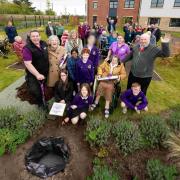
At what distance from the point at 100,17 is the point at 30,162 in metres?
33.9

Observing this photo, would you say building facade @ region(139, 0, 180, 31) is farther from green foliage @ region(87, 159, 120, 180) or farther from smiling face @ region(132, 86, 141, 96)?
green foliage @ region(87, 159, 120, 180)

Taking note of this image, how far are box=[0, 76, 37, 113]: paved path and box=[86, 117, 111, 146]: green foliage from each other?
1787 millimetres

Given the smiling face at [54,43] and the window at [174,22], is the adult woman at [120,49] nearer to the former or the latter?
the smiling face at [54,43]

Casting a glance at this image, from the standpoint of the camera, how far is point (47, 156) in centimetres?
388

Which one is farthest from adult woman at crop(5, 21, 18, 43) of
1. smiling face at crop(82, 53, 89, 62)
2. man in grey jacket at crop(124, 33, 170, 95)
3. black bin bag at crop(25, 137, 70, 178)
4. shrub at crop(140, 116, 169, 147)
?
shrub at crop(140, 116, 169, 147)

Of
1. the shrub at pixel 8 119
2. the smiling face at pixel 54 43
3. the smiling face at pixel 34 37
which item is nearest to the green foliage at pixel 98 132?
the shrub at pixel 8 119

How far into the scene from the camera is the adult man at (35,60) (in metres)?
3.75

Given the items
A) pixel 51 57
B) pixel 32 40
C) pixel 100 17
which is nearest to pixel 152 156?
pixel 51 57

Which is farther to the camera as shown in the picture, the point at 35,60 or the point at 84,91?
the point at 84,91

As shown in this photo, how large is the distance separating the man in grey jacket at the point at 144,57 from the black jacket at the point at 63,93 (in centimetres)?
159

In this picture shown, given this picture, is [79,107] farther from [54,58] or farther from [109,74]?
[54,58]

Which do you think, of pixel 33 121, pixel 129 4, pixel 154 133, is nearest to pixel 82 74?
pixel 33 121

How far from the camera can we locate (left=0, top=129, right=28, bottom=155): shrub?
3713 mm

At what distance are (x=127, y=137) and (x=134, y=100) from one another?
120cm
